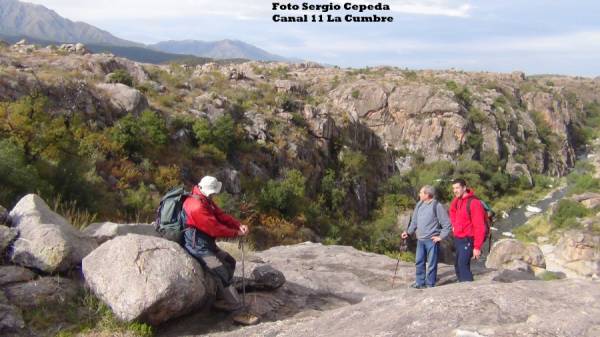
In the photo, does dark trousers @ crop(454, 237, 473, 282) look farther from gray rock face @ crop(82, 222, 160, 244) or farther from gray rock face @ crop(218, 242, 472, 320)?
gray rock face @ crop(82, 222, 160, 244)

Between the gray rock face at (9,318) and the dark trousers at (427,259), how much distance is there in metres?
5.84

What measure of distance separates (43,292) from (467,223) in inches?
243

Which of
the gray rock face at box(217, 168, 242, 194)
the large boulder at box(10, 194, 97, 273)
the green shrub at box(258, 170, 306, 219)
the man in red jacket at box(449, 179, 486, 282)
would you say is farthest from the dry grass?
the green shrub at box(258, 170, 306, 219)

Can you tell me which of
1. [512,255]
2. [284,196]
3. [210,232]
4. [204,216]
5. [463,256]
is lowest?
[512,255]

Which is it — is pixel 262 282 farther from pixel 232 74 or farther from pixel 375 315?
pixel 232 74

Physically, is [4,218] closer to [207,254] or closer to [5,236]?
[5,236]

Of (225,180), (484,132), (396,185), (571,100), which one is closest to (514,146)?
(484,132)

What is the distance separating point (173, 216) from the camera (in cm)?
659

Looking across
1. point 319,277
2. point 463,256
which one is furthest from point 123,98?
point 463,256

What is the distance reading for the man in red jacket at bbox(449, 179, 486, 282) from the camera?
7.70 meters

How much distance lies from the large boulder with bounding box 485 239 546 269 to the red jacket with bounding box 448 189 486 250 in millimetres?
22981

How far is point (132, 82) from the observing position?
27.7 meters

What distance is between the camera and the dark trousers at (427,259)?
8.07 m

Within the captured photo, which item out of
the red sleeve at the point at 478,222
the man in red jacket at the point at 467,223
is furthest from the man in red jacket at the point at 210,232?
the red sleeve at the point at 478,222
